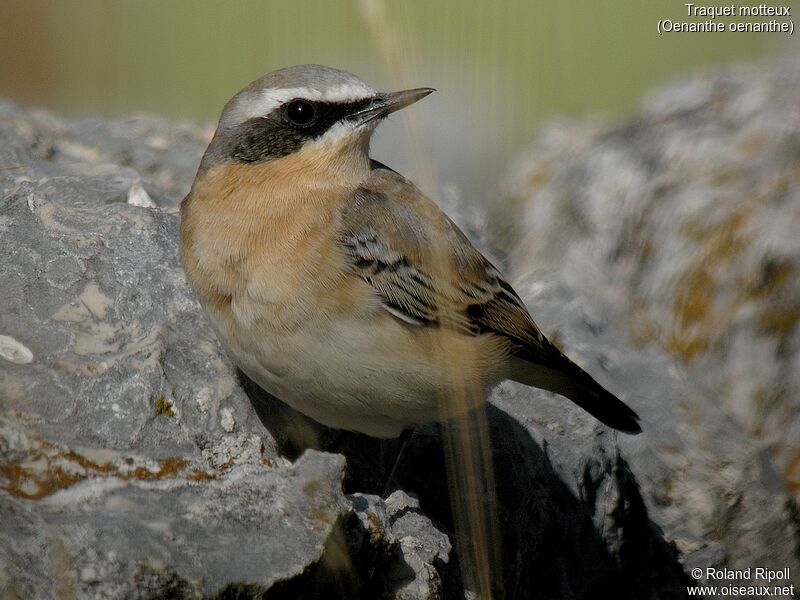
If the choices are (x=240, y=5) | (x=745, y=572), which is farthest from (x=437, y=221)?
(x=240, y=5)

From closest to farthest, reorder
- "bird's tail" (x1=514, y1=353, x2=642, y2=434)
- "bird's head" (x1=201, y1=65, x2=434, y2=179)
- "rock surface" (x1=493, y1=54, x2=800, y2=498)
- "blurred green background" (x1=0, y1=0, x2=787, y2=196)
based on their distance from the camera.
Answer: "bird's head" (x1=201, y1=65, x2=434, y2=179) → "bird's tail" (x1=514, y1=353, x2=642, y2=434) → "rock surface" (x1=493, y1=54, x2=800, y2=498) → "blurred green background" (x1=0, y1=0, x2=787, y2=196)

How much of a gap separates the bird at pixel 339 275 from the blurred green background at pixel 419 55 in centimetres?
233

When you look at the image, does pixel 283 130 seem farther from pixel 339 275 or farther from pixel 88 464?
pixel 88 464

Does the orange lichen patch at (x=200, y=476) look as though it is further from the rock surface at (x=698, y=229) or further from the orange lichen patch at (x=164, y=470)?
the rock surface at (x=698, y=229)

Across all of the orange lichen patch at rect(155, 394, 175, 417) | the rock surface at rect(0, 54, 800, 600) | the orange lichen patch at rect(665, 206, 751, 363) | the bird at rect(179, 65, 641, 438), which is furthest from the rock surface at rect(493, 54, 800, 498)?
the orange lichen patch at rect(155, 394, 175, 417)

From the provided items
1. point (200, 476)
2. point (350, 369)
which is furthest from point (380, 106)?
point (200, 476)

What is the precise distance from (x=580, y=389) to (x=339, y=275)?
2.00 metres

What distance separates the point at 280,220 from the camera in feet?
17.4

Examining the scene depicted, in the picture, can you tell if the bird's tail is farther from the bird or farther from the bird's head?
the bird's head

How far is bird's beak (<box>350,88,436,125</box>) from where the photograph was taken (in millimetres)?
5648

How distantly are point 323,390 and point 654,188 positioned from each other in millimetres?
5738

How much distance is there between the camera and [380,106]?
565 centimetres

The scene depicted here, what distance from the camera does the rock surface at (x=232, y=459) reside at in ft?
12.6

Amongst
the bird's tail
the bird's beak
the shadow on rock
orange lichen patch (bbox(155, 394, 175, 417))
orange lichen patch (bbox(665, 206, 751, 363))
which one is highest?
orange lichen patch (bbox(665, 206, 751, 363))
